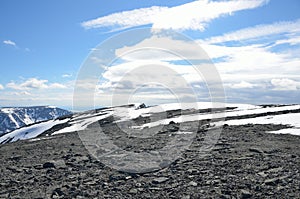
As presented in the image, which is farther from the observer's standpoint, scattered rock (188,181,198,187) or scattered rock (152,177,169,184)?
scattered rock (152,177,169,184)

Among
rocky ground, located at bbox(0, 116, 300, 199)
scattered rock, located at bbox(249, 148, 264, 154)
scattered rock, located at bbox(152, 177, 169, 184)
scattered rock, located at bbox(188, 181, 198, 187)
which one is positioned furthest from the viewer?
scattered rock, located at bbox(249, 148, 264, 154)

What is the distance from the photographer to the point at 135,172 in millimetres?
16719

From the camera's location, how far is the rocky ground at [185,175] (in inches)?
525

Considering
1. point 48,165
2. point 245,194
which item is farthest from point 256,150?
point 48,165

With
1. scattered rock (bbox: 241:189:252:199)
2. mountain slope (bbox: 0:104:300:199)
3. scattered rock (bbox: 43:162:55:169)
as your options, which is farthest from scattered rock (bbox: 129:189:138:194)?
scattered rock (bbox: 43:162:55:169)

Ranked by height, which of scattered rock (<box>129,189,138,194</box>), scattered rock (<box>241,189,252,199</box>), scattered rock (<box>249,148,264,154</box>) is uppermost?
scattered rock (<box>249,148,264,154</box>)

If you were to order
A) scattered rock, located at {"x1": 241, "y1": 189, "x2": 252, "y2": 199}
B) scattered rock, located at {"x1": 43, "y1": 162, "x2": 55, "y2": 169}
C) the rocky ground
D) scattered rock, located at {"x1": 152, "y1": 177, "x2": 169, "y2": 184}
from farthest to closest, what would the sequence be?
scattered rock, located at {"x1": 43, "y1": 162, "x2": 55, "y2": 169}, scattered rock, located at {"x1": 152, "y1": 177, "x2": 169, "y2": 184}, the rocky ground, scattered rock, located at {"x1": 241, "y1": 189, "x2": 252, "y2": 199}

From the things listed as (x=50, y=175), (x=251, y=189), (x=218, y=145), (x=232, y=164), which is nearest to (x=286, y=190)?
(x=251, y=189)

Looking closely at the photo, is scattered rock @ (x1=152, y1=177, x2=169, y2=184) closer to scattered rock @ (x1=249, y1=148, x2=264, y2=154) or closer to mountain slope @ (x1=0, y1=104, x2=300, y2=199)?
mountain slope @ (x1=0, y1=104, x2=300, y2=199)

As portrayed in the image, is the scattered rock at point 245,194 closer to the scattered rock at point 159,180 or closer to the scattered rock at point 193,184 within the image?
the scattered rock at point 193,184

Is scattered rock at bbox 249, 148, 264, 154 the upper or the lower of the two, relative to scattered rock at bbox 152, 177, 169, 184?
upper

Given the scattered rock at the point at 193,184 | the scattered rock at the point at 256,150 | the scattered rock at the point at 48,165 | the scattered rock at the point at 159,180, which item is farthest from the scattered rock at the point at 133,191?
the scattered rock at the point at 256,150

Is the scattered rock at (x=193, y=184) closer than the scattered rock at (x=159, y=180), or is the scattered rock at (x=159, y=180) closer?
the scattered rock at (x=193, y=184)

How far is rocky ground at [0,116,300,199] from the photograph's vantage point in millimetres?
13344
